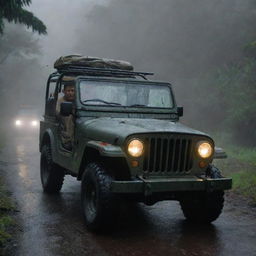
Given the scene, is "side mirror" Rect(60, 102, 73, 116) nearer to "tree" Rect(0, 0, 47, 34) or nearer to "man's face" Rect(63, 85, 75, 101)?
"man's face" Rect(63, 85, 75, 101)

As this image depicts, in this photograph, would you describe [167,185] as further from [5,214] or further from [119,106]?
[5,214]

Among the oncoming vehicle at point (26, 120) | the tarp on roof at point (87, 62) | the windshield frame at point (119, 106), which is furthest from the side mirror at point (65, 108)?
the oncoming vehicle at point (26, 120)

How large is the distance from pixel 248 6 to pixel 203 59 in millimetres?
4430

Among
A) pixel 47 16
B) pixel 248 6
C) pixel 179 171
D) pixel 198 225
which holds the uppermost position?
→ pixel 47 16

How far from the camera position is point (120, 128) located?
561 cm

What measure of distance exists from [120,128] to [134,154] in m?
0.52

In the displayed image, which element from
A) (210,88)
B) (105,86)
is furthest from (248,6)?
(105,86)

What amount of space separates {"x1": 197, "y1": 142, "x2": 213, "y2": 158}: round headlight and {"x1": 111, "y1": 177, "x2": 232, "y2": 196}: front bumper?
338 millimetres

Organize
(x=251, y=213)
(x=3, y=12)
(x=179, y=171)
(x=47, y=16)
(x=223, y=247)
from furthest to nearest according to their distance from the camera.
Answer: (x=47, y=16)
(x=3, y=12)
(x=251, y=213)
(x=179, y=171)
(x=223, y=247)

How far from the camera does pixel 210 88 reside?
80.2ft

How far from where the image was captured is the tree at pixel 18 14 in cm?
1258

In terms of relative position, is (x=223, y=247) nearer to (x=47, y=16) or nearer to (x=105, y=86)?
(x=105, y=86)

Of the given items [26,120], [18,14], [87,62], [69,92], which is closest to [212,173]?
[69,92]

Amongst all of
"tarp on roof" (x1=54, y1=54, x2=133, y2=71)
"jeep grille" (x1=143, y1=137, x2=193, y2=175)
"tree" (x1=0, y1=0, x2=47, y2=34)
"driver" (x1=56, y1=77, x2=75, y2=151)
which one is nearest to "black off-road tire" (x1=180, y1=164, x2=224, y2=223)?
"jeep grille" (x1=143, y1=137, x2=193, y2=175)
